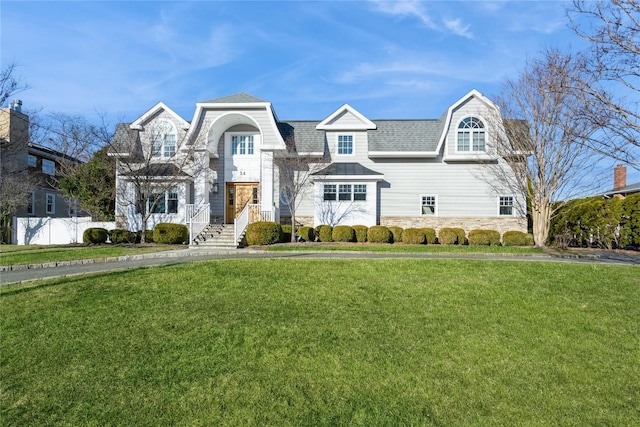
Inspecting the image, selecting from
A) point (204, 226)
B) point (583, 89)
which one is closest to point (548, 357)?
point (583, 89)

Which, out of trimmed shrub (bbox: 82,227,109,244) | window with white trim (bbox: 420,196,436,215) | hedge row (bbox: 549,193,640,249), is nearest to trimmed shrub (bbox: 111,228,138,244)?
trimmed shrub (bbox: 82,227,109,244)

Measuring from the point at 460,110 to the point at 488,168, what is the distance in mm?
3668

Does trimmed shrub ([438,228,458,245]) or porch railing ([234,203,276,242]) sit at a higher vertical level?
porch railing ([234,203,276,242])

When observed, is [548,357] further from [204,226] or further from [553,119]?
[204,226]

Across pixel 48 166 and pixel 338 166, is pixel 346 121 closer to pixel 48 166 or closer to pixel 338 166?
pixel 338 166

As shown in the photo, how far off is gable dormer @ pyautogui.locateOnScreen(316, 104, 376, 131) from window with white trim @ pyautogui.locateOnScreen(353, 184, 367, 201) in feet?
11.9

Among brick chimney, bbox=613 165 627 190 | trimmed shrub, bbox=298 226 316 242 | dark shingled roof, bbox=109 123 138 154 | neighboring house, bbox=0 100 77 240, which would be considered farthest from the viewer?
brick chimney, bbox=613 165 627 190

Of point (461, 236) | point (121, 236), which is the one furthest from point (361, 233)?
point (121, 236)

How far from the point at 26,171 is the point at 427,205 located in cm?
2665

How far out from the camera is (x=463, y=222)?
21.0 metres

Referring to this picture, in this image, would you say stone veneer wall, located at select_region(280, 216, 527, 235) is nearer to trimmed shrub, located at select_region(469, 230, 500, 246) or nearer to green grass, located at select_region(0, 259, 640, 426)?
trimmed shrub, located at select_region(469, 230, 500, 246)

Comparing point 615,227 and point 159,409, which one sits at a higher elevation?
point 615,227

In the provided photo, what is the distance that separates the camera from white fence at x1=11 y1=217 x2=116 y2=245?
20.9 metres

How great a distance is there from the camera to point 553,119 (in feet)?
52.3
